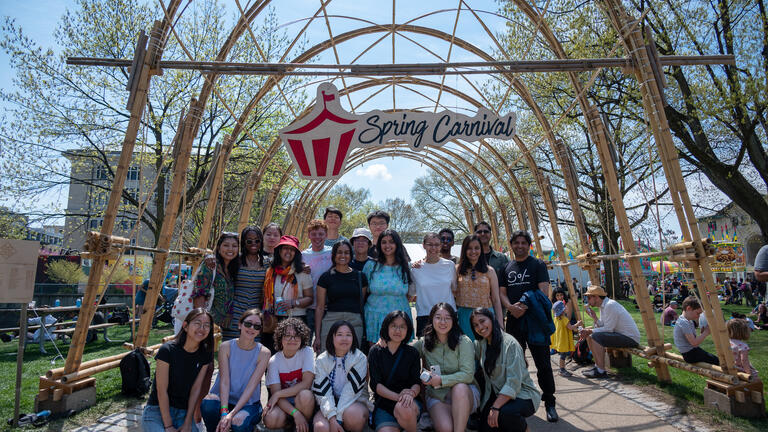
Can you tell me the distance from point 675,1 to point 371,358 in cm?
1163

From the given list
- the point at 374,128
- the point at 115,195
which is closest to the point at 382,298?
the point at 374,128

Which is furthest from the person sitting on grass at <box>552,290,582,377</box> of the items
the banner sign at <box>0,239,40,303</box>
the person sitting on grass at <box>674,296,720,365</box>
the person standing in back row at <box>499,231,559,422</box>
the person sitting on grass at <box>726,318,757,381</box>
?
the banner sign at <box>0,239,40,303</box>

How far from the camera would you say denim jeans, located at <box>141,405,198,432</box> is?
3305 millimetres

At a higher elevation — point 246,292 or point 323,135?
point 323,135

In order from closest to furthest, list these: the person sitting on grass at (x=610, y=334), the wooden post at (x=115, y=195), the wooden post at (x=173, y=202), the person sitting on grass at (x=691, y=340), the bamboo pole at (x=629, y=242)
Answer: the wooden post at (x=115, y=195) < the person sitting on grass at (x=691, y=340) < the bamboo pole at (x=629, y=242) < the wooden post at (x=173, y=202) < the person sitting on grass at (x=610, y=334)

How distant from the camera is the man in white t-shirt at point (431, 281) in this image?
14.3 feet

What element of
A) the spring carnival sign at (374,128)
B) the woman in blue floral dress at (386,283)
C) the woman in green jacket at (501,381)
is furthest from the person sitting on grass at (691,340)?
the woman in blue floral dress at (386,283)

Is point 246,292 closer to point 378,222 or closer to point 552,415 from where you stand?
point 378,222

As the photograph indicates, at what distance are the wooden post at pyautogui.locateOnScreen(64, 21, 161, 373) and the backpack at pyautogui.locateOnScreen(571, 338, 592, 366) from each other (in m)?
6.22

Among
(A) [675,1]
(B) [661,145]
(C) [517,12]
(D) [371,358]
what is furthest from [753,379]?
(A) [675,1]

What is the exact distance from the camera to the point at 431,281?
14.4 feet

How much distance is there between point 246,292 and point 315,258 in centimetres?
78

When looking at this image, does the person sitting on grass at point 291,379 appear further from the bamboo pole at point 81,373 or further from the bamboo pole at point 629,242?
the bamboo pole at point 629,242

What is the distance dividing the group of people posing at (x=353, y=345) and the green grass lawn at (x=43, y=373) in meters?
1.29
